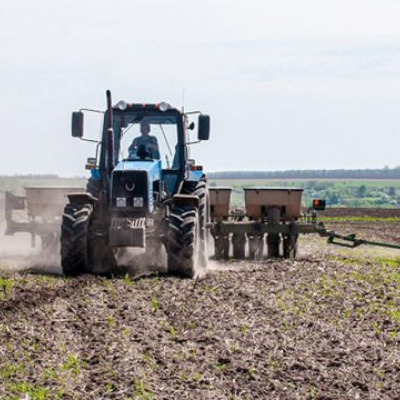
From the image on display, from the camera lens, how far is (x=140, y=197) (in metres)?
14.5

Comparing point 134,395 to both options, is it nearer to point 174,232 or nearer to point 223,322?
point 223,322

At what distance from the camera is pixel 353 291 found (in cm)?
1368

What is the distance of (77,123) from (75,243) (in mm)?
2248

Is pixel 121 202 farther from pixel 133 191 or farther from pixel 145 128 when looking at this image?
pixel 145 128

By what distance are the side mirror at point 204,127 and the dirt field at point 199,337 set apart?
2.44 meters

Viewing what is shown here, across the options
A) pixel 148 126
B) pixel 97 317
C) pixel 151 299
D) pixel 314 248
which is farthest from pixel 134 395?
pixel 314 248

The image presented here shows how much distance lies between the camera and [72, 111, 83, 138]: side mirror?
49.8 feet

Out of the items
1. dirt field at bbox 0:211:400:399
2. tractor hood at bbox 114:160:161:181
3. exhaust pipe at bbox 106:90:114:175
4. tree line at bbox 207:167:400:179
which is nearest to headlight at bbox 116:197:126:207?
tractor hood at bbox 114:160:161:181

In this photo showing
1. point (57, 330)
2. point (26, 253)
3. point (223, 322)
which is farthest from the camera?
point (26, 253)

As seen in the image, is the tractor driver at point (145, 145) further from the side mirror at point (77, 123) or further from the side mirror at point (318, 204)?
the side mirror at point (318, 204)

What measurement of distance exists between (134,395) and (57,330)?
7.90 ft

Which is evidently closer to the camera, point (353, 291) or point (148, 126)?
point (353, 291)

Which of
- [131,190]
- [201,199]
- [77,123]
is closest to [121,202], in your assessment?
[131,190]

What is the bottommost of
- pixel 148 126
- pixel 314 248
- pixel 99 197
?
pixel 314 248
